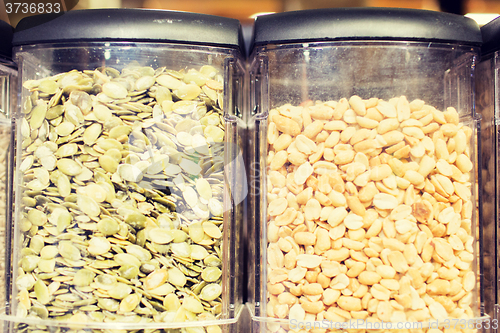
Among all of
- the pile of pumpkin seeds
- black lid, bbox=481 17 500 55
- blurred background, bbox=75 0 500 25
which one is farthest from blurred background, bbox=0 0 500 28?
the pile of pumpkin seeds

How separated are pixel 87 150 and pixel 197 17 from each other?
0.28 meters

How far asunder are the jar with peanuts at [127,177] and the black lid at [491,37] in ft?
1.46

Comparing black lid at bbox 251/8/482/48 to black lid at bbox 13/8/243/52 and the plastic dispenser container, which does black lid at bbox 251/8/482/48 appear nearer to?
black lid at bbox 13/8/243/52

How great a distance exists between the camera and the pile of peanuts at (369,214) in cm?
44

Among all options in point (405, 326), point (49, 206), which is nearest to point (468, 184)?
point (405, 326)

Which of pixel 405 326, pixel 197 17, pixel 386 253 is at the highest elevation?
pixel 197 17

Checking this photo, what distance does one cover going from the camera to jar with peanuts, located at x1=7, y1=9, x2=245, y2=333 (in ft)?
1.47

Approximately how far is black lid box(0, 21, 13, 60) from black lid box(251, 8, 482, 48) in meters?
0.47

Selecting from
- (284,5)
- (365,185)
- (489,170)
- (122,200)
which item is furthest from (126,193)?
(489,170)

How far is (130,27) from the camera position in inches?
18.2

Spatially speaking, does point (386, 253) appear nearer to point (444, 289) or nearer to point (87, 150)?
point (444, 289)

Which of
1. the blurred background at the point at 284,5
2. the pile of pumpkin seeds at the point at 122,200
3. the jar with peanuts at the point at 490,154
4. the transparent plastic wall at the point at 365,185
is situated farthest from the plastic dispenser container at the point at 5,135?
the jar with peanuts at the point at 490,154

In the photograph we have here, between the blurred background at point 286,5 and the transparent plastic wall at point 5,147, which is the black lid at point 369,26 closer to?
the blurred background at point 286,5

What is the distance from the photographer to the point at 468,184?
0.48 metres
